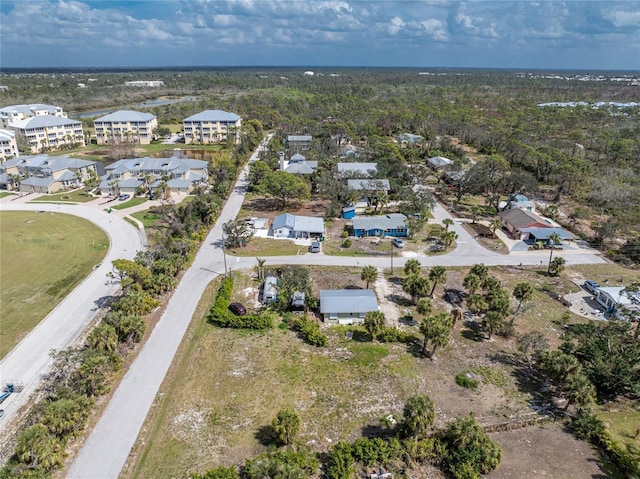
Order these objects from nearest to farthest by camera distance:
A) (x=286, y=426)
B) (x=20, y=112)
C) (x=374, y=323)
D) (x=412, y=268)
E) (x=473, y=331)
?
(x=286, y=426) < (x=374, y=323) < (x=473, y=331) < (x=412, y=268) < (x=20, y=112)

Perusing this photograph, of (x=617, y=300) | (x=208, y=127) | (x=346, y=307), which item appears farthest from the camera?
(x=208, y=127)

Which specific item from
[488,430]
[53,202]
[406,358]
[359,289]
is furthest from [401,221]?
[53,202]

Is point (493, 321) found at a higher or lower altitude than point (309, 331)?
higher

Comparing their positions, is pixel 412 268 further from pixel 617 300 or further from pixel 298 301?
pixel 617 300

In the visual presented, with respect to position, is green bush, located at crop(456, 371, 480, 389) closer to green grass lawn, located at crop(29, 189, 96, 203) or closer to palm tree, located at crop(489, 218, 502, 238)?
palm tree, located at crop(489, 218, 502, 238)

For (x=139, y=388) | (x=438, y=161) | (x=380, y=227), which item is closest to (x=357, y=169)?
(x=438, y=161)

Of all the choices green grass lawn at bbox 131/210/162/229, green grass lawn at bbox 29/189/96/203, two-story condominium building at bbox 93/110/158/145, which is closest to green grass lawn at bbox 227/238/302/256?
green grass lawn at bbox 131/210/162/229
